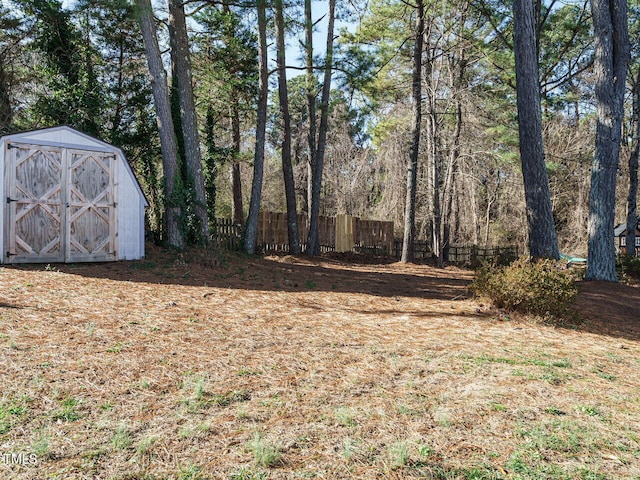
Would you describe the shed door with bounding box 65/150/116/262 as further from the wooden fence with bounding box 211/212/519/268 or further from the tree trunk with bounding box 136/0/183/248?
the wooden fence with bounding box 211/212/519/268

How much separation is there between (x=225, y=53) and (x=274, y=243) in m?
6.86

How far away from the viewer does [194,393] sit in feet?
9.77

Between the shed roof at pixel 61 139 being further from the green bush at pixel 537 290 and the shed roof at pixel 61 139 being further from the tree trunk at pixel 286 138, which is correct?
the green bush at pixel 537 290

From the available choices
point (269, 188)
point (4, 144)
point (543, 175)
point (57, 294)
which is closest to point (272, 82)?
point (269, 188)

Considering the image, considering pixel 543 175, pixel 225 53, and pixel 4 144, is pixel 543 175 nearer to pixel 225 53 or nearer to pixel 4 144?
pixel 4 144

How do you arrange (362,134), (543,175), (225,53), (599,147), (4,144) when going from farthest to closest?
(362,134), (225,53), (599,147), (4,144), (543,175)

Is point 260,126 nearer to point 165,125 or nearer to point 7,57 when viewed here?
point 165,125

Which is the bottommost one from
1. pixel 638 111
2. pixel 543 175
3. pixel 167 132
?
pixel 543 175

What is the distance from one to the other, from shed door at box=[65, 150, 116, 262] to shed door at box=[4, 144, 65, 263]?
202 millimetres

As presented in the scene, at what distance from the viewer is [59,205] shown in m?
9.33

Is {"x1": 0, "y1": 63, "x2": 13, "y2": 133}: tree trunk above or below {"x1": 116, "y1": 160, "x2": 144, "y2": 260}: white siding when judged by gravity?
above

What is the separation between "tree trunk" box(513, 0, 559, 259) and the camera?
308 inches

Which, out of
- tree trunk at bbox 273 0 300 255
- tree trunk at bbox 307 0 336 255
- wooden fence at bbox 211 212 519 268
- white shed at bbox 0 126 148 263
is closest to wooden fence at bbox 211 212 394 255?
wooden fence at bbox 211 212 519 268

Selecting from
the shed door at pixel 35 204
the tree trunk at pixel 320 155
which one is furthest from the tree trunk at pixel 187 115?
the tree trunk at pixel 320 155
